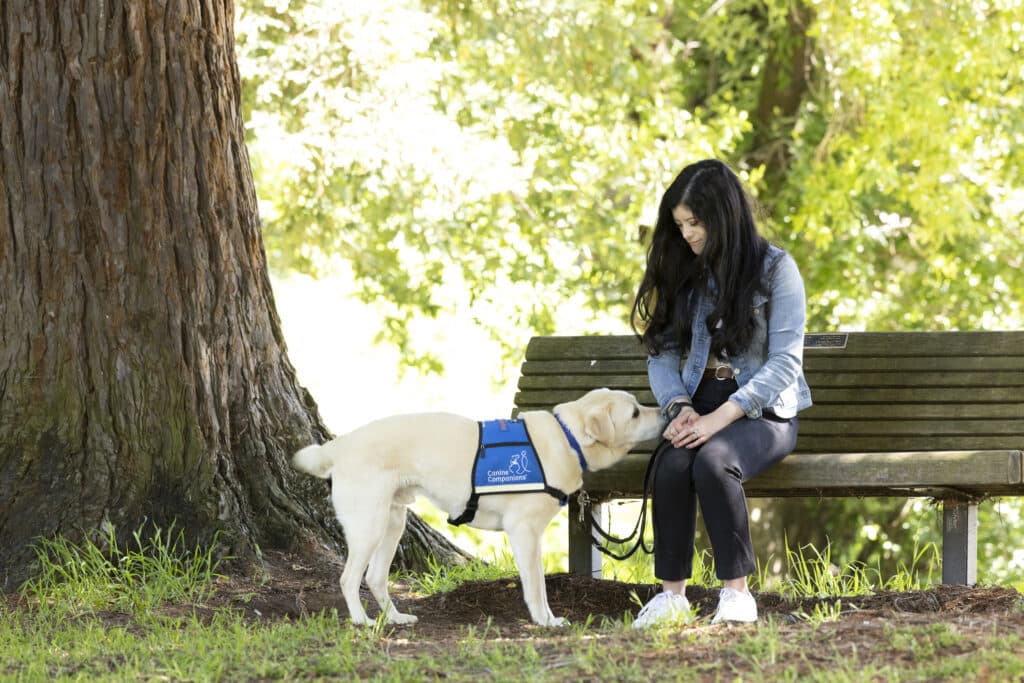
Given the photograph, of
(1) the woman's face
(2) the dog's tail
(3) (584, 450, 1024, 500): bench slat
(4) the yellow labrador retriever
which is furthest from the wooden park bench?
(2) the dog's tail

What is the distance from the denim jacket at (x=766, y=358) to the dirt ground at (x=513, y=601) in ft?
2.57

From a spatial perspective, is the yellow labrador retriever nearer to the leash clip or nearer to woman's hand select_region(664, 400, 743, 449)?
woman's hand select_region(664, 400, 743, 449)

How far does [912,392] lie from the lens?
5.28 m

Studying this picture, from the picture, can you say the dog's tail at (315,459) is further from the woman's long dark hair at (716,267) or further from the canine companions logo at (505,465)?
the woman's long dark hair at (716,267)

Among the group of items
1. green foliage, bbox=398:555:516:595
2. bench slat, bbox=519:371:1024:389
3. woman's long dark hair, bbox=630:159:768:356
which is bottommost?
green foliage, bbox=398:555:516:595

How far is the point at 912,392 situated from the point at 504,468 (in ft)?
6.10

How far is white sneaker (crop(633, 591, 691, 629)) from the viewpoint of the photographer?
425cm

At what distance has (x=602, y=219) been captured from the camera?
13055mm

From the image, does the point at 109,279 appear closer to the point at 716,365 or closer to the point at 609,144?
the point at 716,365

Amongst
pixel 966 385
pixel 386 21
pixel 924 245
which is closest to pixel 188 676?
pixel 966 385

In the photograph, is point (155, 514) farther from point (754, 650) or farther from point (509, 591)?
point (754, 650)

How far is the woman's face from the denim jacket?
21cm

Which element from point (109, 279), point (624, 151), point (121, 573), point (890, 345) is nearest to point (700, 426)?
point (890, 345)

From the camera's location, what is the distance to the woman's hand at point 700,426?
4.63 meters
